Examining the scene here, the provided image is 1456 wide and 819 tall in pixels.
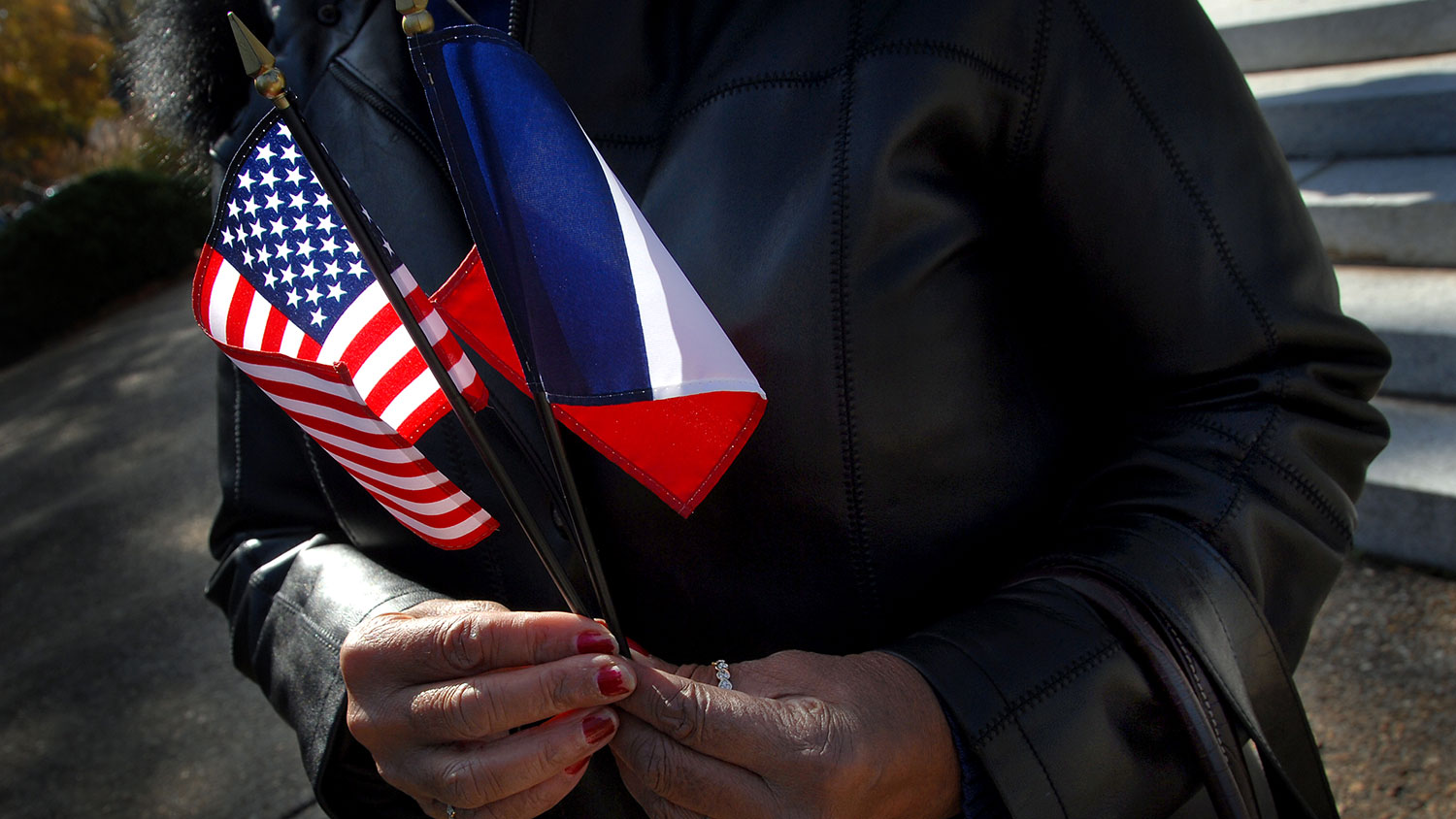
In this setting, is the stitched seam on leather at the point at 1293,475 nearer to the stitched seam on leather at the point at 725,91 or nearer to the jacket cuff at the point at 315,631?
the stitched seam on leather at the point at 725,91

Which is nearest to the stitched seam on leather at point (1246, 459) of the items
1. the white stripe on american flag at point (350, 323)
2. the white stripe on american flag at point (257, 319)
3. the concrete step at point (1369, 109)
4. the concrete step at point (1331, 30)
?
the white stripe on american flag at point (350, 323)

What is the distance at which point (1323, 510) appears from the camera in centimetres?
114

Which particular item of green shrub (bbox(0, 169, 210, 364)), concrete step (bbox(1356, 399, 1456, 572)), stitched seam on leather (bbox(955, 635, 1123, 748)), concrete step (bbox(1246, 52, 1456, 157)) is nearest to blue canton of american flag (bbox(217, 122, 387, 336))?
stitched seam on leather (bbox(955, 635, 1123, 748))

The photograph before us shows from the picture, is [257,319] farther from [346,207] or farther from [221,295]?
[346,207]

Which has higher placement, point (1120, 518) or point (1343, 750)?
point (1120, 518)

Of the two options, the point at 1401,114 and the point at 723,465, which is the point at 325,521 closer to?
the point at 723,465

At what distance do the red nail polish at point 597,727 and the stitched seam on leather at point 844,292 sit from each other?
1.17 ft

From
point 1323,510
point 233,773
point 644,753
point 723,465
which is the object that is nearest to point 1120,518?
point 1323,510

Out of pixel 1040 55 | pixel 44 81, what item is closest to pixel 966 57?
pixel 1040 55

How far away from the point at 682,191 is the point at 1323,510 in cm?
79

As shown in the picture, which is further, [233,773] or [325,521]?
[233,773]

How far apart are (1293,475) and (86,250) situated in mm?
13287

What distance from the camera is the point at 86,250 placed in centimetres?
1167

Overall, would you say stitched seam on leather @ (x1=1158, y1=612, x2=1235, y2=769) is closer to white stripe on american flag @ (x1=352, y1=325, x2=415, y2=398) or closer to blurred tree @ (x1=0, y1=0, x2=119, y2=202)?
white stripe on american flag @ (x1=352, y1=325, x2=415, y2=398)
